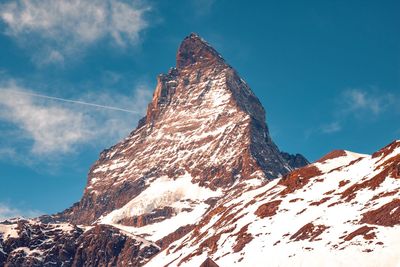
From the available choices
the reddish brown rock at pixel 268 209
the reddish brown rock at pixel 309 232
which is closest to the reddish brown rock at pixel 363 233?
the reddish brown rock at pixel 309 232

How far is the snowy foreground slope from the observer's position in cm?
9219

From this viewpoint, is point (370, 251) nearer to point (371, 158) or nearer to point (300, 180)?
point (371, 158)

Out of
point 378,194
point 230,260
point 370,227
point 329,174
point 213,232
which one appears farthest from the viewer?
point 213,232

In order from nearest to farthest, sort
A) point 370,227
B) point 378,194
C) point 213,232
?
point 370,227 → point 378,194 → point 213,232

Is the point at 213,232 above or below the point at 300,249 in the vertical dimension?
above

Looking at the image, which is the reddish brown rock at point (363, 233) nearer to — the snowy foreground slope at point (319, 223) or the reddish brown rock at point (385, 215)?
the snowy foreground slope at point (319, 223)

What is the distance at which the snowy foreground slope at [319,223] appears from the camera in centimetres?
9219

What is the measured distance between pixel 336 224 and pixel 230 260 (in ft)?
80.7

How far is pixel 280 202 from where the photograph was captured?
14362cm

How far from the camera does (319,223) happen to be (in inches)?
4390

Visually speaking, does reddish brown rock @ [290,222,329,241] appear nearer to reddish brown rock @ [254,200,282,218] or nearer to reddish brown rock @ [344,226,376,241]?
reddish brown rock @ [344,226,376,241]

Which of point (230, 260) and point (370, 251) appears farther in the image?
point (230, 260)

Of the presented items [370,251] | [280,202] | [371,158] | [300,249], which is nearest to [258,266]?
[300,249]

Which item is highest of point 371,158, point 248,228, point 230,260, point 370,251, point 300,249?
point 371,158
